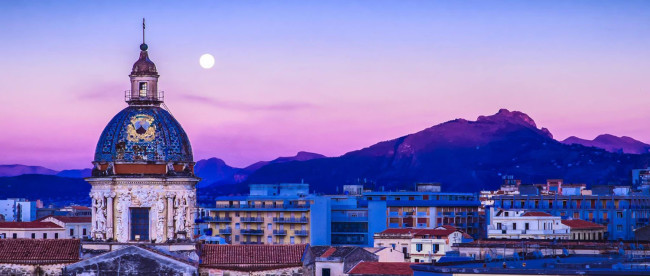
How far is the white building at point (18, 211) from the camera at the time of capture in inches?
6895

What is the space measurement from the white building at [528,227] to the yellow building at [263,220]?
20985 millimetres

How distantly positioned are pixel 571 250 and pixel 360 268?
11990mm

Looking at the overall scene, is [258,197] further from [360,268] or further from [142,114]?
[142,114]

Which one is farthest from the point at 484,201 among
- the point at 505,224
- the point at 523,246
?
the point at 523,246

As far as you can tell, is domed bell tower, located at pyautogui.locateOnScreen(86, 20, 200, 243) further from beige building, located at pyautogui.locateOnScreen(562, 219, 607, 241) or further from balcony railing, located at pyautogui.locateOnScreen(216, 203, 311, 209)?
balcony railing, located at pyautogui.locateOnScreen(216, 203, 311, 209)

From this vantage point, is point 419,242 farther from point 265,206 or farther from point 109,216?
point 109,216

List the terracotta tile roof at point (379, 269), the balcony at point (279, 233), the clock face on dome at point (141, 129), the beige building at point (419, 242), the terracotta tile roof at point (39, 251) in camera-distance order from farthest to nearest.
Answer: the balcony at point (279, 233)
the beige building at point (419, 242)
the terracotta tile roof at point (379, 269)
the terracotta tile roof at point (39, 251)
the clock face on dome at point (141, 129)

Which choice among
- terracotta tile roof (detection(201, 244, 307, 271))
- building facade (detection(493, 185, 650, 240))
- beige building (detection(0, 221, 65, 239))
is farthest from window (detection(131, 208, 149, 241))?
building facade (detection(493, 185, 650, 240))

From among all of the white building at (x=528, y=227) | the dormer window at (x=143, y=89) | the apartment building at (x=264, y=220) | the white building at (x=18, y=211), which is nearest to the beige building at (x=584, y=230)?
the white building at (x=528, y=227)

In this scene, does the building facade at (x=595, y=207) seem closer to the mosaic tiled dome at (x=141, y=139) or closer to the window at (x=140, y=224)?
the mosaic tiled dome at (x=141, y=139)

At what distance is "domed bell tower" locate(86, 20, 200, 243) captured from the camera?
6962cm

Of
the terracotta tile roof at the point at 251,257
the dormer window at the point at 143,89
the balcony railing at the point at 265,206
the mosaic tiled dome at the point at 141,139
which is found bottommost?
the terracotta tile roof at the point at 251,257

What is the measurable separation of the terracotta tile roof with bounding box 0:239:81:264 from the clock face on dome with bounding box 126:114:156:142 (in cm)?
631

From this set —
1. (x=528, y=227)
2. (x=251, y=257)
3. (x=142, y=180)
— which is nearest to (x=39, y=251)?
(x=142, y=180)
